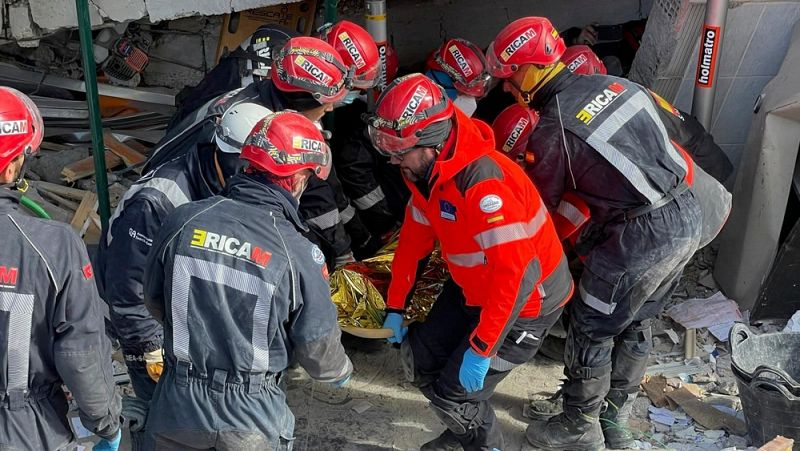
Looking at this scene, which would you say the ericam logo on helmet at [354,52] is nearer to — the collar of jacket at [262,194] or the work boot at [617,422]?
the collar of jacket at [262,194]

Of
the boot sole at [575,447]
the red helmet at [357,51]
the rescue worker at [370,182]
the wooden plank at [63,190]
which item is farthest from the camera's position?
the wooden plank at [63,190]

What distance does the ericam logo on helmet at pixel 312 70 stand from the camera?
468 centimetres

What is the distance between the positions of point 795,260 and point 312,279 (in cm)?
367

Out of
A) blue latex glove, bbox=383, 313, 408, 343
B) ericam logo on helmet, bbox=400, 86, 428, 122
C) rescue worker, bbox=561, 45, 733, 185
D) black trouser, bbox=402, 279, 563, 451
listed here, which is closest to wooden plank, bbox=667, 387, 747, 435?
black trouser, bbox=402, 279, 563, 451

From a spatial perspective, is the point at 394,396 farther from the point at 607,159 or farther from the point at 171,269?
the point at 171,269

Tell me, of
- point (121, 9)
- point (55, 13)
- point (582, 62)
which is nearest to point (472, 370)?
point (582, 62)

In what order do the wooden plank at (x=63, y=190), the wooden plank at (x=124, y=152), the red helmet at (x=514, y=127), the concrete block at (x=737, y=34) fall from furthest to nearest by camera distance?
the wooden plank at (x=124, y=152), the wooden plank at (x=63, y=190), the concrete block at (x=737, y=34), the red helmet at (x=514, y=127)

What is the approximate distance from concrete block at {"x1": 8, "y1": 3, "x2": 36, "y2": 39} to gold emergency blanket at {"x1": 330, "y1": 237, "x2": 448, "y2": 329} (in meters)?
2.96

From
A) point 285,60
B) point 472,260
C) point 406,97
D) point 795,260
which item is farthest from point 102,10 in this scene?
point 795,260

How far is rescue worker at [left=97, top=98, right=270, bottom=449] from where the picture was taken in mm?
4043

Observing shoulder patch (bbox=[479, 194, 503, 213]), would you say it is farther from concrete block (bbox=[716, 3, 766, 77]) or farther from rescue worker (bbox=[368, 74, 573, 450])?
concrete block (bbox=[716, 3, 766, 77])

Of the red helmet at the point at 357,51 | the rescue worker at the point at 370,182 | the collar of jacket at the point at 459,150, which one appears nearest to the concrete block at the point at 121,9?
the rescue worker at the point at 370,182

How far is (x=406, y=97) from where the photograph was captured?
4.15 metres

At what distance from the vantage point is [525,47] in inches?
178
